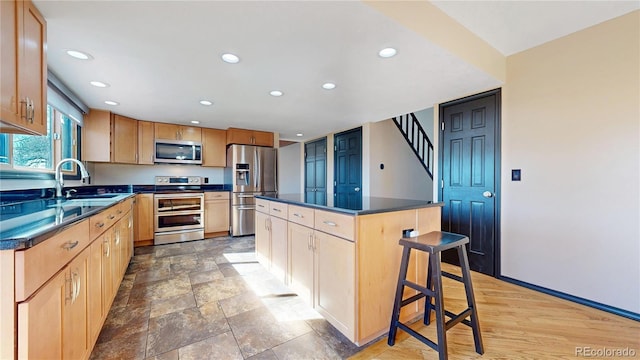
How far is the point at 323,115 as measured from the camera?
388cm

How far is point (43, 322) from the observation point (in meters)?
0.90

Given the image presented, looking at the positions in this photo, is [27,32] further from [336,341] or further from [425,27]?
[336,341]

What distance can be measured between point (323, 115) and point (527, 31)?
2.47 meters

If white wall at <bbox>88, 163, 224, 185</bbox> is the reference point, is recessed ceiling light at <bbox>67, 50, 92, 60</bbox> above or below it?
above

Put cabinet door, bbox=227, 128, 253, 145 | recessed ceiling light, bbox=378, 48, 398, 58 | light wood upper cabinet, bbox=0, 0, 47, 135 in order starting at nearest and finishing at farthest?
light wood upper cabinet, bbox=0, 0, 47, 135, recessed ceiling light, bbox=378, 48, 398, 58, cabinet door, bbox=227, 128, 253, 145

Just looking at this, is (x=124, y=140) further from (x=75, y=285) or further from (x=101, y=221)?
(x=75, y=285)

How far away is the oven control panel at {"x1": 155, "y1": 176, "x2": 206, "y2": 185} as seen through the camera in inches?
175

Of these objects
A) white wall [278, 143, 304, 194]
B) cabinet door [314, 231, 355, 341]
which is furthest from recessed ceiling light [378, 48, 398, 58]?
white wall [278, 143, 304, 194]

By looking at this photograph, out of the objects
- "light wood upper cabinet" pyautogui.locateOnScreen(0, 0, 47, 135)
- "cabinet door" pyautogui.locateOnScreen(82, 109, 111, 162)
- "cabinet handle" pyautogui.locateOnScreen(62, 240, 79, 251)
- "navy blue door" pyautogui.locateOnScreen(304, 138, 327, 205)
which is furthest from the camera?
"navy blue door" pyautogui.locateOnScreen(304, 138, 327, 205)

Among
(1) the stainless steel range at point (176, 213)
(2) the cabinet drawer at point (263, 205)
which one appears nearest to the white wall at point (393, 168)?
(2) the cabinet drawer at point (263, 205)

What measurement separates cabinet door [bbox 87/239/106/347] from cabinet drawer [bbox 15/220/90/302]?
0.86 ft

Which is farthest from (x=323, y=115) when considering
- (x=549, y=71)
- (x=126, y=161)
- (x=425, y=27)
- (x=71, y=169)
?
(x=71, y=169)

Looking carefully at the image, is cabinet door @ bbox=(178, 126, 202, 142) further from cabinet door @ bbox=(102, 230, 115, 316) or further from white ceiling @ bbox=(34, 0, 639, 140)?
cabinet door @ bbox=(102, 230, 115, 316)

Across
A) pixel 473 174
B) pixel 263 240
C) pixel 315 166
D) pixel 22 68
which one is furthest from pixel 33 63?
pixel 315 166
